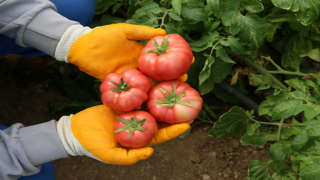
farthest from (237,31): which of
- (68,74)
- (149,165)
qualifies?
(68,74)

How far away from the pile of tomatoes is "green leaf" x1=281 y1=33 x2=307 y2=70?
829 millimetres

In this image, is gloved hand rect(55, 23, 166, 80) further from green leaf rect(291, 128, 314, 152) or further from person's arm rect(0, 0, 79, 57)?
green leaf rect(291, 128, 314, 152)

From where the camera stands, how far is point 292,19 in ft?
5.15

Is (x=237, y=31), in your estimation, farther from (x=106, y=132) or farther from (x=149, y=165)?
(x=149, y=165)

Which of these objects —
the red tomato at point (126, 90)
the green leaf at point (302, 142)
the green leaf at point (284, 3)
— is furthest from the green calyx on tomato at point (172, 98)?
the green leaf at point (284, 3)

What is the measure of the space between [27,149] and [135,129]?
546 mm

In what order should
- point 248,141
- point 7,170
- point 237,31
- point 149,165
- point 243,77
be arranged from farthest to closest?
point 243,77 → point 149,165 → point 248,141 → point 237,31 → point 7,170

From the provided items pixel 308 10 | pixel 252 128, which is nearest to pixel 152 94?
pixel 252 128

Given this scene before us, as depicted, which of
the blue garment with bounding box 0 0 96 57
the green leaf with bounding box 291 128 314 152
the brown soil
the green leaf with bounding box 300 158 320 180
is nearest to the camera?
the green leaf with bounding box 300 158 320 180

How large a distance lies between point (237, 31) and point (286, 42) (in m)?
0.67

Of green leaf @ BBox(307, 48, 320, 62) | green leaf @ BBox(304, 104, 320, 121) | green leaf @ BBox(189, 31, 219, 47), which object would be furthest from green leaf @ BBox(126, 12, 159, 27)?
green leaf @ BBox(307, 48, 320, 62)

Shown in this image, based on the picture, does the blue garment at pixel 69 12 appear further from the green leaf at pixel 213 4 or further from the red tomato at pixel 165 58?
the green leaf at pixel 213 4

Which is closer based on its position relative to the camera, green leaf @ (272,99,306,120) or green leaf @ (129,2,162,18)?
green leaf @ (272,99,306,120)

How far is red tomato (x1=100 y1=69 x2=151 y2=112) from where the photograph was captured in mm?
1293
